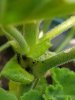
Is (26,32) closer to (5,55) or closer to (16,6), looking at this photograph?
(16,6)

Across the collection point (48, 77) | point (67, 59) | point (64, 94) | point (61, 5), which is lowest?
point (48, 77)

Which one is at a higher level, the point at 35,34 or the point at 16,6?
the point at 16,6

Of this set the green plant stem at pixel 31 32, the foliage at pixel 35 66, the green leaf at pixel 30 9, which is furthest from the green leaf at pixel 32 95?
the green leaf at pixel 30 9

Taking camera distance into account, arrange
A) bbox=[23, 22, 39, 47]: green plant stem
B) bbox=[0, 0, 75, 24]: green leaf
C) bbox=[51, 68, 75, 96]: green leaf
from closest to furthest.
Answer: bbox=[0, 0, 75, 24]: green leaf, bbox=[23, 22, 39, 47]: green plant stem, bbox=[51, 68, 75, 96]: green leaf

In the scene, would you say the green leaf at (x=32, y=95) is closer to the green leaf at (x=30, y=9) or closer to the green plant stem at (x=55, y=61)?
the green plant stem at (x=55, y=61)

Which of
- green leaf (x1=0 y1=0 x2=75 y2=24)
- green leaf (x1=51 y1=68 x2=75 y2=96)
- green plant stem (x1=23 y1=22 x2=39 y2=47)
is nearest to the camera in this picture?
green leaf (x1=0 y1=0 x2=75 y2=24)

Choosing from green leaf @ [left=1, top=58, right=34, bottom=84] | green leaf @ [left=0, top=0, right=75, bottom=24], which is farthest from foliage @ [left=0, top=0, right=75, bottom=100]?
green leaf @ [left=0, top=0, right=75, bottom=24]

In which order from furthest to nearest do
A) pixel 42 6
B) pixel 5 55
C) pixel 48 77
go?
pixel 5 55
pixel 48 77
pixel 42 6

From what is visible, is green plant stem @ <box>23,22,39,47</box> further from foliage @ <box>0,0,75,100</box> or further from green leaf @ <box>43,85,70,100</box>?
green leaf @ <box>43,85,70,100</box>

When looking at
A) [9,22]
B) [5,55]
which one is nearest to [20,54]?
[9,22]
